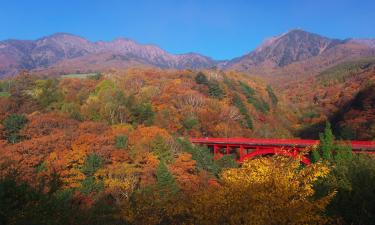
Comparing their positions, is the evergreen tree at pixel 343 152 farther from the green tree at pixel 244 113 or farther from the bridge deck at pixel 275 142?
the green tree at pixel 244 113

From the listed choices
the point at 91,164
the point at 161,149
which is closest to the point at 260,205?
the point at 91,164

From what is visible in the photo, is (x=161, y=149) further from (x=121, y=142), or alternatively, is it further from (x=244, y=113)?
(x=244, y=113)

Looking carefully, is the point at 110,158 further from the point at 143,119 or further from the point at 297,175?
the point at 297,175

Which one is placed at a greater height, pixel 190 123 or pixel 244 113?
pixel 244 113

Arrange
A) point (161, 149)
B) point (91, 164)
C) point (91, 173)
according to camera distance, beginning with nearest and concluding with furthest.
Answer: point (91, 173)
point (91, 164)
point (161, 149)

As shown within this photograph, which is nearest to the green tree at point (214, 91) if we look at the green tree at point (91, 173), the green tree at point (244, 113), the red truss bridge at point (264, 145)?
the green tree at point (244, 113)

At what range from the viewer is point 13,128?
4906 cm

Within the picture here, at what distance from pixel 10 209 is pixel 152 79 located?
87.6 meters

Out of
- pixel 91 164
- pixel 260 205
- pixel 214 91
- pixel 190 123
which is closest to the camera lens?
pixel 260 205

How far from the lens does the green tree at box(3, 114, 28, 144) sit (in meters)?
48.5

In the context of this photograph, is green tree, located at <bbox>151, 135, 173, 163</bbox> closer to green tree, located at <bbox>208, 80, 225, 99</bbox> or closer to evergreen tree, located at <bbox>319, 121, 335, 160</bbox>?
evergreen tree, located at <bbox>319, 121, 335, 160</bbox>

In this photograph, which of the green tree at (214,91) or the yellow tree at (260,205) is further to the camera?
the green tree at (214,91)

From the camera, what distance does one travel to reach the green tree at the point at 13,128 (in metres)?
48.5

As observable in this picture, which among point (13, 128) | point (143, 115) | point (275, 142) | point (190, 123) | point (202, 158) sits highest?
point (143, 115)
